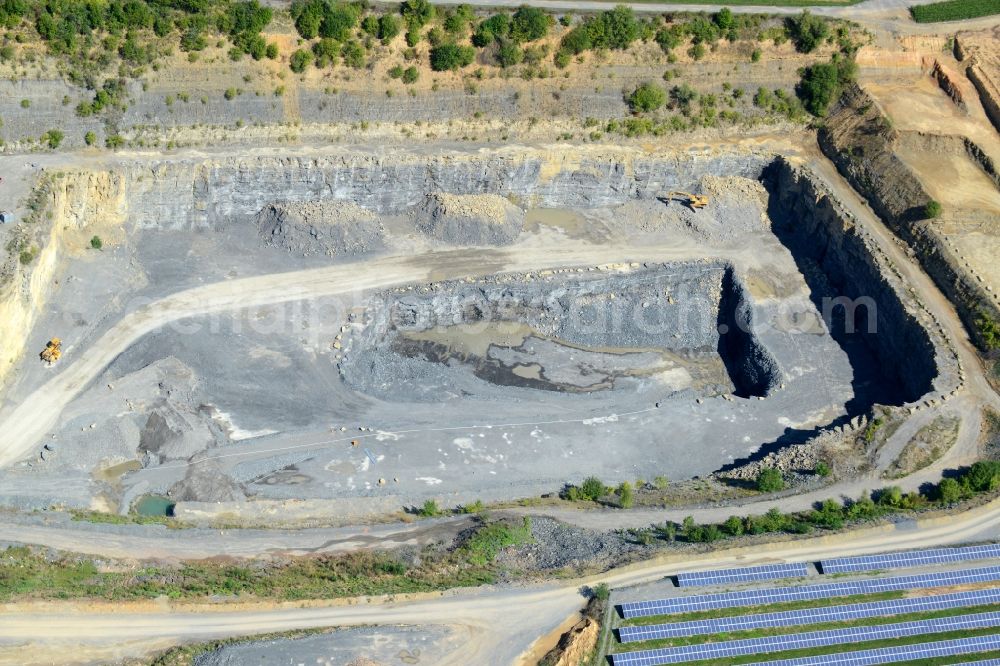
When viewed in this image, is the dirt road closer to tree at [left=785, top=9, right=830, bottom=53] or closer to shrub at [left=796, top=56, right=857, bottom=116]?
shrub at [left=796, top=56, right=857, bottom=116]

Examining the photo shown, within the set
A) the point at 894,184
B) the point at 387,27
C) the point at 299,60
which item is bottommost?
the point at 894,184

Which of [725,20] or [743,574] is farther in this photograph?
[725,20]

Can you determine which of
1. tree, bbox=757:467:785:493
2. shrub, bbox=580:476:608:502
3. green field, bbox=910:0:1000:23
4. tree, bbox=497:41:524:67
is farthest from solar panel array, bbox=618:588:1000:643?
green field, bbox=910:0:1000:23

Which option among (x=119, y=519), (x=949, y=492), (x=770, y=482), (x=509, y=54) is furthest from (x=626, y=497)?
(x=509, y=54)

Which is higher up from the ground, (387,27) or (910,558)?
(387,27)

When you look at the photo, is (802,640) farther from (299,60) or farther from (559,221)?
(299,60)

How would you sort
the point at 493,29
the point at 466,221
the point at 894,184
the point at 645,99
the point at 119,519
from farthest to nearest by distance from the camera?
1. the point at 645,99
2. the point at 493,29
3. the point at 894,184
4. the point at 466,221
5. the point at 119,519
